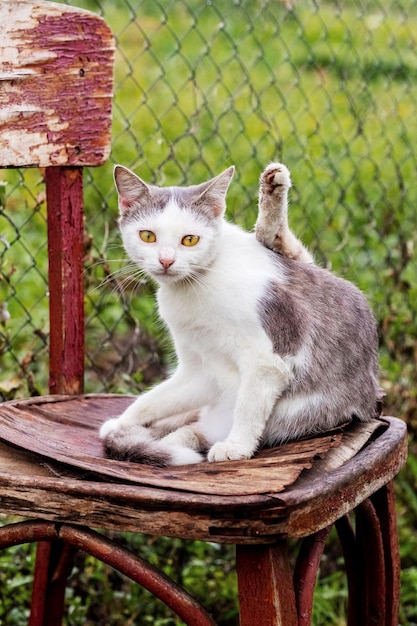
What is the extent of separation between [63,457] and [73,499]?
0.09m

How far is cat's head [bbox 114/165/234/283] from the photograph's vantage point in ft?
5.32

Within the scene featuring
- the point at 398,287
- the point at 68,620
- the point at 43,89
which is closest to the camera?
the point at 43,89

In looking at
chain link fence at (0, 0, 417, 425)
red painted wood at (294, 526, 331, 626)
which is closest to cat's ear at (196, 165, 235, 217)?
chain link fence at (0, 0, 417, 425)

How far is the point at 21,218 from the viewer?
3.42 meters

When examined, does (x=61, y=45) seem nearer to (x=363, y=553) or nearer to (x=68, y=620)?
(x=363, y=553)

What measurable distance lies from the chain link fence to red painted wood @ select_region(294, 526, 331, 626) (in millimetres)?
648

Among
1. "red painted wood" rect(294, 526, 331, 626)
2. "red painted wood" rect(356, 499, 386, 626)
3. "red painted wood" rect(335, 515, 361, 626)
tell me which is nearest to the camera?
"red painted wood" rect(294, 526, 331, 626)

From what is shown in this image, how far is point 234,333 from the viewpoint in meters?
1.63

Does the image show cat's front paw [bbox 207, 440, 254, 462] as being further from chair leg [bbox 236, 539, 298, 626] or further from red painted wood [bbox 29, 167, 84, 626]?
red painted wood [bbox 29, 167, 84, 626]

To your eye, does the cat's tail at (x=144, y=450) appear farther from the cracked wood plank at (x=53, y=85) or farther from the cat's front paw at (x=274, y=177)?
the cracked wood plank at (x=53, y=85)

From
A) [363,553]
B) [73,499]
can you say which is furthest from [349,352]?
[73,499]

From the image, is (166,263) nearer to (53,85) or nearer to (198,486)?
(198,486)

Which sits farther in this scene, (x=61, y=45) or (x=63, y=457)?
(x=61, y=45)

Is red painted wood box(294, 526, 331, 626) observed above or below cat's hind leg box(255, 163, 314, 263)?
below
